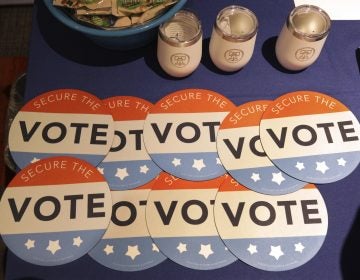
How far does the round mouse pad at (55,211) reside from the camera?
2.14 feet

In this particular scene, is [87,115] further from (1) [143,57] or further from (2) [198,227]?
(2) [198,227]

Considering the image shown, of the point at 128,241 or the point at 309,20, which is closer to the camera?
the point at 128,241

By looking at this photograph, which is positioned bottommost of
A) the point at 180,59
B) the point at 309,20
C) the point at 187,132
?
the point at 187,132

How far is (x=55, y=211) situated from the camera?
0.68 m

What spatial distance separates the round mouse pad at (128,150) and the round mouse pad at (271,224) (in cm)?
15

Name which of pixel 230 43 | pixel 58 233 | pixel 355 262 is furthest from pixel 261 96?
pixel 58 233

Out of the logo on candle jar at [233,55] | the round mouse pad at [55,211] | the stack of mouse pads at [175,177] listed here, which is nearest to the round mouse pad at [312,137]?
the stack of mouse pads at [175,177]

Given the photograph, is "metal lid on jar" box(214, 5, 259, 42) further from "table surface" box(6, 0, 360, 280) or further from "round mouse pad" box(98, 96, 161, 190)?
"round mouse pad" box(98, 96, 161, 190)

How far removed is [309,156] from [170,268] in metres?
0.33

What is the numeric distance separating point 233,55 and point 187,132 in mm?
175

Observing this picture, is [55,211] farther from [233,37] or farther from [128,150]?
[233,37]

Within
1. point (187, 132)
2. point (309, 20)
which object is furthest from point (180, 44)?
point (309, 20)

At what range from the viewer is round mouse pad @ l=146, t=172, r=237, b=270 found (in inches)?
25.7

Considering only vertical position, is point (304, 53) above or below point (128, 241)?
above
